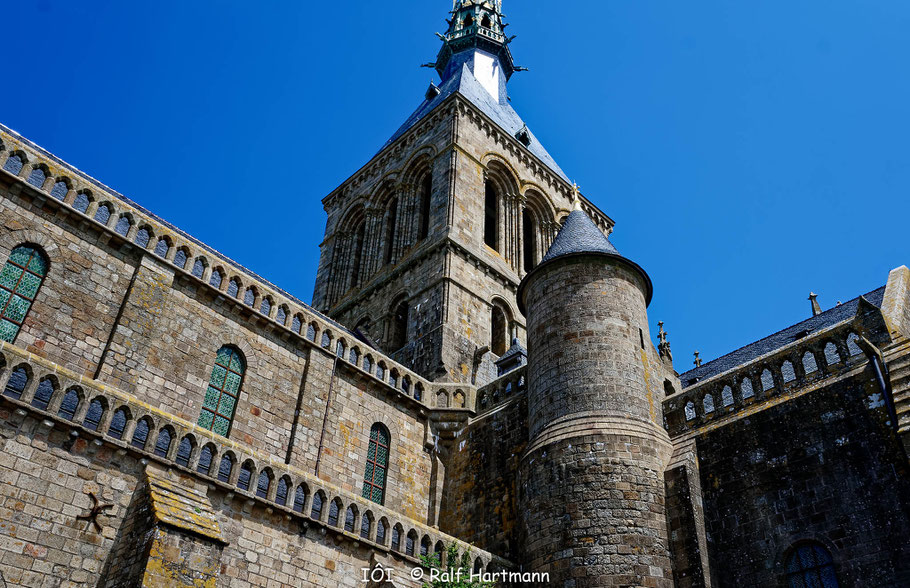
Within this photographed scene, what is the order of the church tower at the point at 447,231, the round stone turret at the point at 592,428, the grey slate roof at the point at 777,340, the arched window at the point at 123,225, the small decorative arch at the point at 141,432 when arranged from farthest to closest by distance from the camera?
1. the church tower at the point at 447,231
2. the grey slate roof at the point at 777,340
3. the arched window at the point at 123,225
4. the round stone turret at the point at 592,428
5. the small decorative arch at the point at 141,432

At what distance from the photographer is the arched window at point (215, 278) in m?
16.2

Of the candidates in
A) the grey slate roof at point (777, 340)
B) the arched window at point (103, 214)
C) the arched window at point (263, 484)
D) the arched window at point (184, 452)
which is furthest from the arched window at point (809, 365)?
the arched window at point (103, 214)

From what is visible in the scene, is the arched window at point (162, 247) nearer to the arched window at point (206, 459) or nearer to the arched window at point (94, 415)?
the arched window at point (94, 415)

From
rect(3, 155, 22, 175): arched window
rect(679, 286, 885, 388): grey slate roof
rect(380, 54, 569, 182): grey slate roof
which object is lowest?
rect(3, 155, 22, 175): arched window

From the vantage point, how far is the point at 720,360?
72.7ft

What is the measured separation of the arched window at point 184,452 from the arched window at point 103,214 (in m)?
5.34

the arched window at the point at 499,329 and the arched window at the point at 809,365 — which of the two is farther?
the arched window at the point at 499,329

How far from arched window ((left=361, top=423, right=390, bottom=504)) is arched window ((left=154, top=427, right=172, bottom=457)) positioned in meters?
5.89

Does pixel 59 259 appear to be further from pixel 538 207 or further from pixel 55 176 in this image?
pixel 538 207

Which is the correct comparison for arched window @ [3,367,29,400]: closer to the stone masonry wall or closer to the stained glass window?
the stained glass window

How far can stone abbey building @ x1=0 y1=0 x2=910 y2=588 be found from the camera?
10.9 m

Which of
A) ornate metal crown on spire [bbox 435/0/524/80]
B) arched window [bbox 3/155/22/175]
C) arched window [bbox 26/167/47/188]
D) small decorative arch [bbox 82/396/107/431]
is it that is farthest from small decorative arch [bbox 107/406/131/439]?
ornate metal crown on spire [bbox 435/0/524/80]

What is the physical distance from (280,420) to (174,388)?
2.44 m

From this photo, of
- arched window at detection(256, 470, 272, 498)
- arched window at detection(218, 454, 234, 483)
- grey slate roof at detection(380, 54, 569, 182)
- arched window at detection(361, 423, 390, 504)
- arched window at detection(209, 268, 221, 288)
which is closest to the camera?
arched window at detection(218, 454, 234, 483)
